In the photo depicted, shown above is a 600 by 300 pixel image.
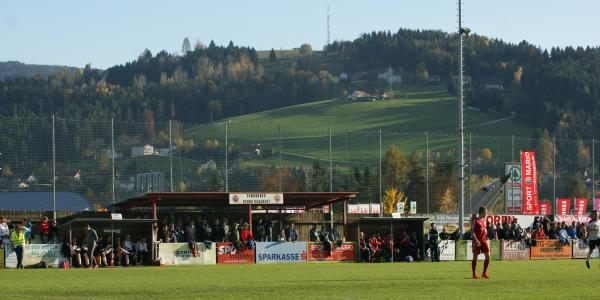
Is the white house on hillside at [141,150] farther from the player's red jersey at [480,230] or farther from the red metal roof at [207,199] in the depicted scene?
the player's red jersey at [480,230]

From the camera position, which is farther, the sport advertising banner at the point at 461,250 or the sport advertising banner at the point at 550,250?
the sport advertising banner at the point at 550,250

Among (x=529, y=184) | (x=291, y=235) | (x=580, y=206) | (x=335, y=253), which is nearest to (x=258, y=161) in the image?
(x=291, y=235)

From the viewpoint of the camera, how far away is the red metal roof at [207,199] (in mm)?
44906

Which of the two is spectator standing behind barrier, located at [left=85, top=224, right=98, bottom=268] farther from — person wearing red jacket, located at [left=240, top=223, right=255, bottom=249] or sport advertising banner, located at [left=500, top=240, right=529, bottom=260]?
sport advertising banner, located at [left=500, top=240, right=529, bottom=260]

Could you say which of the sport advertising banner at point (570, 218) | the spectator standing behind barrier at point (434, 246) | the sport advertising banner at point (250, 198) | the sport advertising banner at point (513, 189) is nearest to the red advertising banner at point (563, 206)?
the sport advertising banner at point (513, 189)

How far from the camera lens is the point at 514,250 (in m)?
47.0

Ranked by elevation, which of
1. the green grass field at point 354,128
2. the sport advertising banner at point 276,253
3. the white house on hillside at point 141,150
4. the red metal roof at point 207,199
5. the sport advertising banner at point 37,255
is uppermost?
the green grass field at point 354,128

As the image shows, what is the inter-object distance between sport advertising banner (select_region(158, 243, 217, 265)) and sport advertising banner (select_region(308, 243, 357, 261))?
3.75 meters

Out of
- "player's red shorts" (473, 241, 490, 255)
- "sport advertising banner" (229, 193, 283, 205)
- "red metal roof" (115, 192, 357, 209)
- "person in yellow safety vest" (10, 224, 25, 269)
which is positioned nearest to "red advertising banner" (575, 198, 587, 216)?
"red metal roof" (115, 192, 357, 209)

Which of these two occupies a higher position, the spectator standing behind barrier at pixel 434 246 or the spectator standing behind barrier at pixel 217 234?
the spectator standing behind barrier at pixel 217 234

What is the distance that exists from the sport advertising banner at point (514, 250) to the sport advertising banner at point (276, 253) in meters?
8.93

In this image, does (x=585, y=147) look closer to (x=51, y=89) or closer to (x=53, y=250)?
(x=53, y=250)

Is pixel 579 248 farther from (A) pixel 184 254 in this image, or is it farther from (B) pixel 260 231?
(A) pixel 184 254

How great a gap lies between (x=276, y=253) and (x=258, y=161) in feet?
43.0
